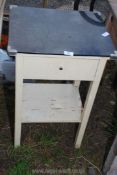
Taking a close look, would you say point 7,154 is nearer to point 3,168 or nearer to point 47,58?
point 3,168

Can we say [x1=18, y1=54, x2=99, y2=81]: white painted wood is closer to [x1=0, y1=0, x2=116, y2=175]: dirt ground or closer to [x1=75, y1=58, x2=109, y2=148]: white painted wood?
[x1=75, y1=58, x2=109, y2=148]: white painted wood

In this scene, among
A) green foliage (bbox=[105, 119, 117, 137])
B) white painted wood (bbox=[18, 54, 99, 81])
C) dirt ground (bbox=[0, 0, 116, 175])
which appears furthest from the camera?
green foliage (bbox=[105, 119, 117, 137])

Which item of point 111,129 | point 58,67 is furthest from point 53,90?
point 111,129

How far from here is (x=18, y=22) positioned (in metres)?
1.50

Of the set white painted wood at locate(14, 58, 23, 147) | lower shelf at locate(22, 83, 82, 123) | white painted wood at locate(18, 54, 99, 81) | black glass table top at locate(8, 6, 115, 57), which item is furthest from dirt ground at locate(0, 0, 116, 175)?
black glass table top at locate(8, 6, 115, 57)

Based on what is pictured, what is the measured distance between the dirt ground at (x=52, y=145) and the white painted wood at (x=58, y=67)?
606mm

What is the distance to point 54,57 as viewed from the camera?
4.42 ft

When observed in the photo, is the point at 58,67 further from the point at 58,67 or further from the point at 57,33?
the point at 57,33

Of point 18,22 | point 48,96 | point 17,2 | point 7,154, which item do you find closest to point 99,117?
point 48,96

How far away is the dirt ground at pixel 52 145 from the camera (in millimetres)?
1815

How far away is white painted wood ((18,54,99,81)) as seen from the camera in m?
1.35

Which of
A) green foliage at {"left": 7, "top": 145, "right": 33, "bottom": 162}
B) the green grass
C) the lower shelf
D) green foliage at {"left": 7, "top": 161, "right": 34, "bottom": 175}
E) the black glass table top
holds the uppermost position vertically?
the black glass table top

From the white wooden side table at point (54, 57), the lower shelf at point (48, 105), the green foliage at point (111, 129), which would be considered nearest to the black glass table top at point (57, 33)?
the white wooden side table at point (54, 57)

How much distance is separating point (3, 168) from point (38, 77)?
0.64 metres
